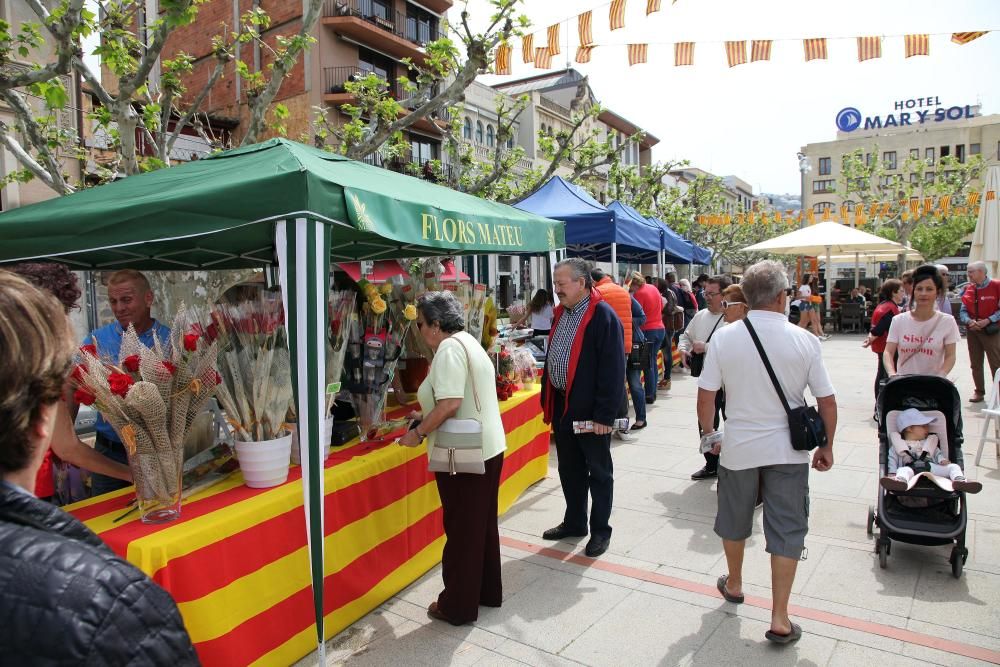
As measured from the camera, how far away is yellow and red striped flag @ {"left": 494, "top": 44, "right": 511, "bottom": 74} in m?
8.77

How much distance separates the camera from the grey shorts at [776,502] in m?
2.96

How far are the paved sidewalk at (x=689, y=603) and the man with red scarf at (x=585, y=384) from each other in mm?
404

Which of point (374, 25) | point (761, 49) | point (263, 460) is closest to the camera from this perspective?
point (263, 460)

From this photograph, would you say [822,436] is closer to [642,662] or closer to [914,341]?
[642,662]

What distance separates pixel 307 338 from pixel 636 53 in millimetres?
8232

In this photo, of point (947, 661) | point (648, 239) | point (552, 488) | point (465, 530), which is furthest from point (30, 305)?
point (648, 239)

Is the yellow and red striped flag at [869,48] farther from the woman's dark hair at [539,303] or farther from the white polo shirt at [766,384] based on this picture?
the white polo shirt at [766,384]

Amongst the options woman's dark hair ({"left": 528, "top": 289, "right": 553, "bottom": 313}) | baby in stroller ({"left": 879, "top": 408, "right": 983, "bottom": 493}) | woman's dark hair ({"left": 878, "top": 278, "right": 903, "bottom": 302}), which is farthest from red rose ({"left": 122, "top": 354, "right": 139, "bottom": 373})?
woman's dark hair ({"left": 878, "top": 278, "right": 903, "bottom": 302})

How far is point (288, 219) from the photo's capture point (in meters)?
2.59

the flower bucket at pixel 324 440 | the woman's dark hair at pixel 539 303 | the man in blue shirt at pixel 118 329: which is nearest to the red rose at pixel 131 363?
the man in blue shirt at pixel 118 329

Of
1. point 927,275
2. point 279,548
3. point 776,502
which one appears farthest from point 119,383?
point 927,275

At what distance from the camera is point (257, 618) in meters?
2.67

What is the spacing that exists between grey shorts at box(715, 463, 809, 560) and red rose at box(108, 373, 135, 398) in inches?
106

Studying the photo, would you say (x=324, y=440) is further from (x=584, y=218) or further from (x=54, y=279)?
(x=584, y=218)
